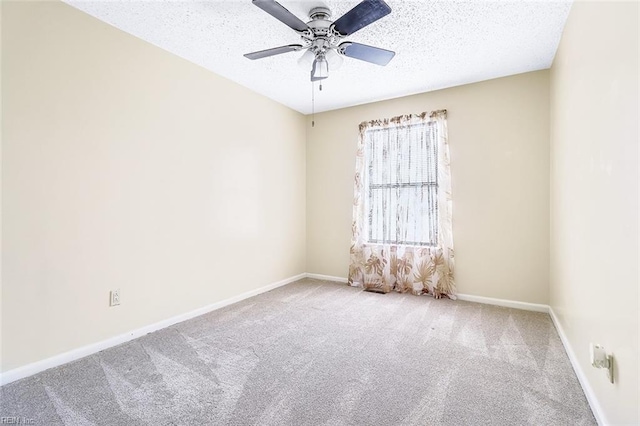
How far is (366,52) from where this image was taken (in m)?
2.24

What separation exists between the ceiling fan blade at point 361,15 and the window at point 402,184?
200 centimetres

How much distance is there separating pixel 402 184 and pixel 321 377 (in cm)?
260

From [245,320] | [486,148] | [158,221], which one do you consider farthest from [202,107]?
[486,148]

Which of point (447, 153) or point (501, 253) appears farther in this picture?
point (447, 153)

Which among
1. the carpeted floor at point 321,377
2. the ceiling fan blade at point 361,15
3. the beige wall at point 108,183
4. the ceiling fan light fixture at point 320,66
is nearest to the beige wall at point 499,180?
the carpeted floor at point 321,377

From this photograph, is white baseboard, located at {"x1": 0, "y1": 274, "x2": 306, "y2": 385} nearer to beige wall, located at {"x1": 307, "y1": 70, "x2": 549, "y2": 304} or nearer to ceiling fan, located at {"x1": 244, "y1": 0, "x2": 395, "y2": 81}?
ceiling fan, located at {"x1": 244, "y1": 0, "x2": 395, "y2": 81}

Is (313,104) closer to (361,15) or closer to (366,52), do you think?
(366,52)

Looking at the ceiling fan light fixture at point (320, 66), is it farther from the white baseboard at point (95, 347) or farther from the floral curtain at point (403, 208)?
the white baseboard at point (95, 347)

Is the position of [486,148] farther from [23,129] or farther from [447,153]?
[23,129]

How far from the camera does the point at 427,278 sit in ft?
11.8

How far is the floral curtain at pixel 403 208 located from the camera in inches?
140

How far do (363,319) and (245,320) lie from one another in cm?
115

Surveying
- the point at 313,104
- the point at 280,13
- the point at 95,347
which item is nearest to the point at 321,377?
the point at 95,347

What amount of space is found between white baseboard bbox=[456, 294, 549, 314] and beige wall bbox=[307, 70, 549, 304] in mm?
47
